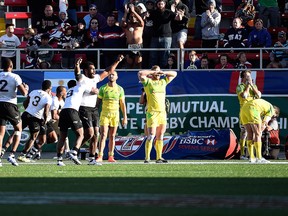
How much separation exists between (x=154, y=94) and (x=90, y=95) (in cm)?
146

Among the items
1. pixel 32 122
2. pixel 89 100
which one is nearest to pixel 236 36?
pixel 89 100

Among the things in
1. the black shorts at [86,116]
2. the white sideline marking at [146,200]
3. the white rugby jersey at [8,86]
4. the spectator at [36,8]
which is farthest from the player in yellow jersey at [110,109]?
the white sideline marking at [146,200]

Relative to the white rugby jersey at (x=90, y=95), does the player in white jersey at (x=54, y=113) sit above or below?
below

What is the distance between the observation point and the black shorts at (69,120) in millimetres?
19078

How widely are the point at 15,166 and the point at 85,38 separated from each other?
8.34m

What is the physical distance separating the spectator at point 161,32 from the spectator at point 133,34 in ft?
1.40

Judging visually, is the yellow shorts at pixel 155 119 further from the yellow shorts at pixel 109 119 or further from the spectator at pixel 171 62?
the spectator at pixel 171 62

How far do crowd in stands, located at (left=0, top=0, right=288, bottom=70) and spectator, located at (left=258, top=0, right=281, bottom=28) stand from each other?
0.22ft

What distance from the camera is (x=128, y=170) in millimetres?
17047

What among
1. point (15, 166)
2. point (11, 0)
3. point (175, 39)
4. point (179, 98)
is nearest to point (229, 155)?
point (179, 98)

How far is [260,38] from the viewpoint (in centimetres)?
2569

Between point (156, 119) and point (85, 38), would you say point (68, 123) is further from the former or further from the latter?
point (85, 38)

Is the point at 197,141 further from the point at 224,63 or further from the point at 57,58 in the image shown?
the point at 57,58

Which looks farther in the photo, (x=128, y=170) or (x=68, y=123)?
(x=68, y=123)
